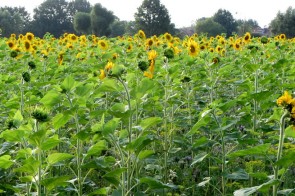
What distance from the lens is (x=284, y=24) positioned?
3058 cm

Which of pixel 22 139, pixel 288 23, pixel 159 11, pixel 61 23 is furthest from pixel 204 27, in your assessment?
pixel 22 139

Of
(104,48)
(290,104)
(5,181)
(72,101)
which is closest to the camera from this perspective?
(290,104)

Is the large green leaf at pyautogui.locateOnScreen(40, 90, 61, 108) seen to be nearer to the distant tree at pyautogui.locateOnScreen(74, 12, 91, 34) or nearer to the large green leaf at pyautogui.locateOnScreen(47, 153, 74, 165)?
the large green leaf at pyautogui.locateOnScreen(47, 153, 74, 165)

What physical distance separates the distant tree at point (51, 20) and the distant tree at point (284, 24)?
24.1 m

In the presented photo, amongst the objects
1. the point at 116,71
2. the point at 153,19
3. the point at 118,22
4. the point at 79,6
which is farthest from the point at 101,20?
the point at 79,6

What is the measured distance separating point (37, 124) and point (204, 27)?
31.9 metres

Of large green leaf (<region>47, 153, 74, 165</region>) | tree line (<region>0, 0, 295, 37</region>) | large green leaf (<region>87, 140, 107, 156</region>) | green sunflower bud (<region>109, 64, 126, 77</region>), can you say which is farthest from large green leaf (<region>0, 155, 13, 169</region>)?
tree line (<region>0, 0, 295, 37</region>)

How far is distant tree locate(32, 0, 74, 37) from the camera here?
49562 millimetres

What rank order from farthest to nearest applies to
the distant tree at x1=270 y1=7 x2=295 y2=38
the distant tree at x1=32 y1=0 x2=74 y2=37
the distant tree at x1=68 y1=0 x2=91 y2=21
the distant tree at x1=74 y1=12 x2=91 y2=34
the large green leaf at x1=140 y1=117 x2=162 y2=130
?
the distant tree at x1=68 y1=0 x2=91 y2=21 → the distant tree at x1=32 y1=0 x2=74 y2=37 → the distant tree at x1=74 y1=12 x2=91 y2=34 → the distant tree at x1=270 y1=7 x2=295 y2=38 → the large green leaf at x1=140 y1=117 x2=162 y2=130

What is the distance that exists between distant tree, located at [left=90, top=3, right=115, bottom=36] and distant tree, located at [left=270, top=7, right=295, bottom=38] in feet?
41.7

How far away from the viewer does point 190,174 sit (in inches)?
138

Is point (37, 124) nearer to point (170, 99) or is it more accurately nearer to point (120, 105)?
point (120, 105)

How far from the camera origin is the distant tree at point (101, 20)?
1447 inches

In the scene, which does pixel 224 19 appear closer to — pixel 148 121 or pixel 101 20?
pixel 101 20
